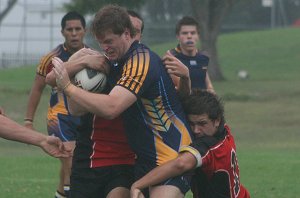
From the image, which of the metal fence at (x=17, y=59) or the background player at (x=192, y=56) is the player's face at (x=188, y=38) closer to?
the background player at (x=192, y=56)

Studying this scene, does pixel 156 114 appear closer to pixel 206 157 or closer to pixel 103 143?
pixel 206 157

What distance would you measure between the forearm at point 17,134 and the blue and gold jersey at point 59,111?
352cm

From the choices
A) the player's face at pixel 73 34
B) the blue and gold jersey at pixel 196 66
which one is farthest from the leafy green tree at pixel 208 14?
the player's face at pixel 73 34

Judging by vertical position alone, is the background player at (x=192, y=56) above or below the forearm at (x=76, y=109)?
below

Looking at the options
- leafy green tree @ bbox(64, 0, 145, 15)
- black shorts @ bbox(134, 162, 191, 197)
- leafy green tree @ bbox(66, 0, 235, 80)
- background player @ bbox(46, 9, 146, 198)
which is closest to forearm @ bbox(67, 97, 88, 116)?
background player @ bbox(46, 9, 146, 198)

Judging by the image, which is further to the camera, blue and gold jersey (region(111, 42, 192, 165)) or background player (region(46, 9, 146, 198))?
background player (region(46, 9, 146, 198))

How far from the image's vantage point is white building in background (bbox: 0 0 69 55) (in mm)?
59438

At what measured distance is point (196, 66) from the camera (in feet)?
40.1

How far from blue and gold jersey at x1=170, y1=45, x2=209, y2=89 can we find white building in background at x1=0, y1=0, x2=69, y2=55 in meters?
45.7

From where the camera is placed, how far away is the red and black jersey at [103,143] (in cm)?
726

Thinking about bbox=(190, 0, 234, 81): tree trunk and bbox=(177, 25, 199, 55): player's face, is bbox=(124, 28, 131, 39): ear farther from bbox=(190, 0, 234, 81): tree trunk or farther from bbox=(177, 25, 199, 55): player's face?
bbox=(190, 0, 234, 81): tree trunk

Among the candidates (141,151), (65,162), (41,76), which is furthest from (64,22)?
(141,151)

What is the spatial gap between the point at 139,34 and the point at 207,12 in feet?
89.1

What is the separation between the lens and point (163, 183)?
686cm
